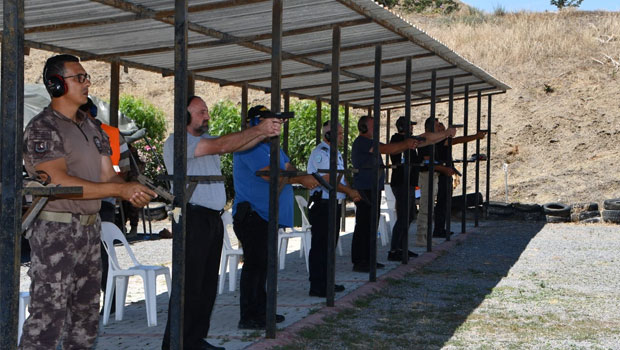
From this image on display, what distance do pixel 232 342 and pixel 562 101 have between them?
27.8m

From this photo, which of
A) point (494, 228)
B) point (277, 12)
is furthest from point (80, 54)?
point (494, 228)

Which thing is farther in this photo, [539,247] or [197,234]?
[539,247]

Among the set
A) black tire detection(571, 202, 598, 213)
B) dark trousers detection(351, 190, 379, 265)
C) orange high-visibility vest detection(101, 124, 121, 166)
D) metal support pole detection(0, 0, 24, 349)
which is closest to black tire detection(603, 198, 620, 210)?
black tire detection(571, 202, 598, 213)

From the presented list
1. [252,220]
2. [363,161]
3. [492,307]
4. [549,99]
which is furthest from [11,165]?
[549,99]

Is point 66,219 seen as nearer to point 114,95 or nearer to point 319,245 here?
point 319,245

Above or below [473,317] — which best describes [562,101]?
above

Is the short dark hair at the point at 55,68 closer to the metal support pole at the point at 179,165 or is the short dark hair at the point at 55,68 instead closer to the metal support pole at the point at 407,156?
the metal support pole at the point at 179,165

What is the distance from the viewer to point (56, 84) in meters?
4.18

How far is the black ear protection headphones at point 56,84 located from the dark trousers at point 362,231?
221 inches

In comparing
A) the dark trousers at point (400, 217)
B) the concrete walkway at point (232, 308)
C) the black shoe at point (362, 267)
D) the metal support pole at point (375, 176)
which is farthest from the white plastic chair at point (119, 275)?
the dark trousers at point (400, 217)

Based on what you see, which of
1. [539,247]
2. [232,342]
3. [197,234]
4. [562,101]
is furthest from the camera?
[562,101]

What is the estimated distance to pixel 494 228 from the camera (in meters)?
17.7

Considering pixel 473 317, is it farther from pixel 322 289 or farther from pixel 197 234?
pixel 197 234

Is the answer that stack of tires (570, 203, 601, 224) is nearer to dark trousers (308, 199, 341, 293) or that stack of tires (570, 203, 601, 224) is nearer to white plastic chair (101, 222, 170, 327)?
dark trousers (308, 199, 341, 293)
